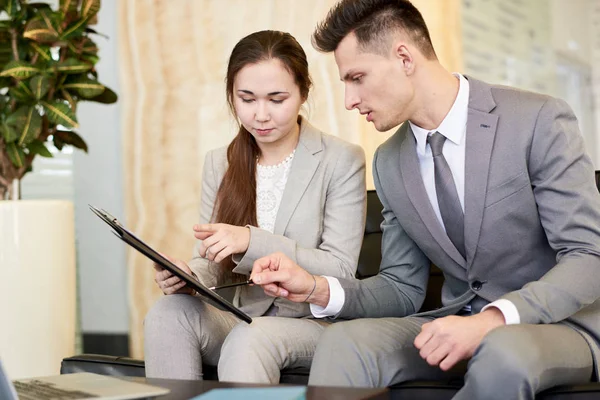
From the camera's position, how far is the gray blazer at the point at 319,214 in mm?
1869

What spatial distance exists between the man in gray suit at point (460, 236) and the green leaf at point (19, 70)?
53.1 inches

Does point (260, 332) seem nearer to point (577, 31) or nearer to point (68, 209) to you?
point (68, 209)

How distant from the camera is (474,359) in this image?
1.28m

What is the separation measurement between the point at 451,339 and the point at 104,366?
0.93 metres

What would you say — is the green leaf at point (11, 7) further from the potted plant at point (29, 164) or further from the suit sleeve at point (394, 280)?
the suit sleeve at point (394, 280)

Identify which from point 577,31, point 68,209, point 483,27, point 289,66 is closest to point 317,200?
point 289,66

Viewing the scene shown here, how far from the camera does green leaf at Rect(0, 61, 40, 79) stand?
106 inches

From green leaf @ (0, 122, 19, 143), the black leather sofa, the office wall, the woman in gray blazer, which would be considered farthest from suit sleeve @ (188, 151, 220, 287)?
the office wall

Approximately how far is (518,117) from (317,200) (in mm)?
562

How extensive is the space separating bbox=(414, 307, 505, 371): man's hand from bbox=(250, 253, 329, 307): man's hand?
37 centimetres

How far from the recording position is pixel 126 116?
369cm

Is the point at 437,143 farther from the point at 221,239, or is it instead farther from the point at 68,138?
the point at 68,138

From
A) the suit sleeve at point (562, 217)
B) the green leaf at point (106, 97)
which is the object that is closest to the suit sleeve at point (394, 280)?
the suit sleeve at point (562, 217)

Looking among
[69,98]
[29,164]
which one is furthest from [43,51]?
[29,164]
